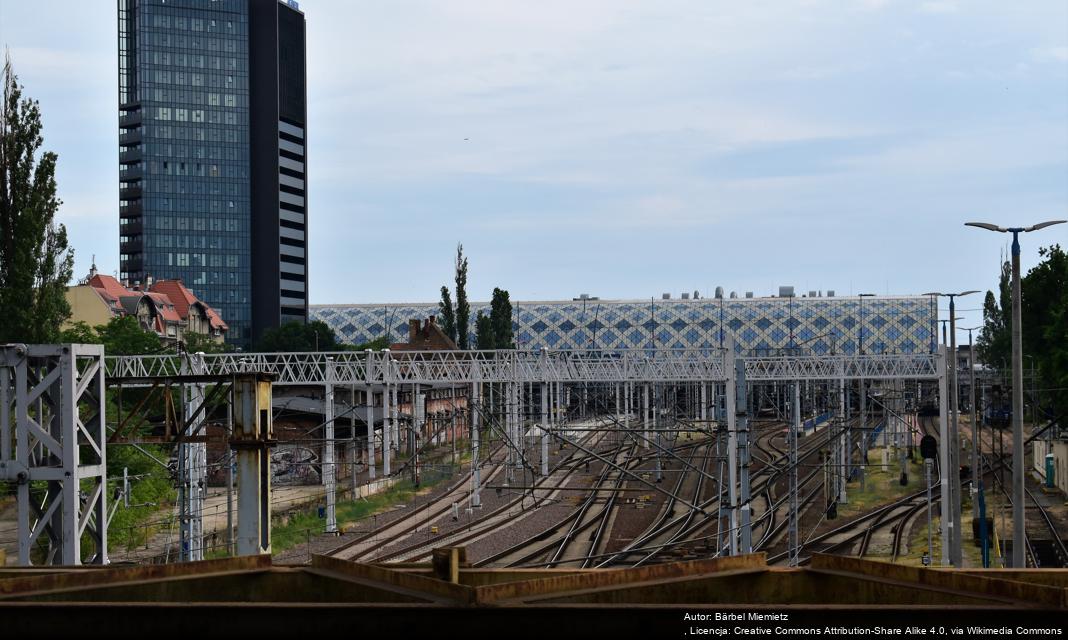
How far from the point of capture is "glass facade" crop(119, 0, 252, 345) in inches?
4756

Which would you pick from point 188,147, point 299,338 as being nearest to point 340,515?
point 299,338

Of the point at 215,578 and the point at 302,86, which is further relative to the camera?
the point at 302,86

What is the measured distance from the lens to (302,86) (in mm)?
125875

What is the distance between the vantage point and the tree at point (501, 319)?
85688mm

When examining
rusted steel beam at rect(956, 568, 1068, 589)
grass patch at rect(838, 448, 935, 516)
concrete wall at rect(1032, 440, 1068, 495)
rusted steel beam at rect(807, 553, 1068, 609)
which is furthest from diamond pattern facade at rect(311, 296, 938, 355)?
rusted steel beam at rect(807, 553, 1068, 609)

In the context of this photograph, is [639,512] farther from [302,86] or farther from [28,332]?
[302,86]

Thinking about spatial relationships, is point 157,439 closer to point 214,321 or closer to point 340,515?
point 340,515

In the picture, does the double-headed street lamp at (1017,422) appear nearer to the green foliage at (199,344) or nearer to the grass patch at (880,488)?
the grass patch at (880,488)

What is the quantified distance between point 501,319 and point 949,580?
261 feet

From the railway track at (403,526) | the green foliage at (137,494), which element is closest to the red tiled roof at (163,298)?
the green foliage at (137,494)

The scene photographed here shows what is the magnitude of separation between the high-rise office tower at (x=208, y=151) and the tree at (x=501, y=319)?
4302cm

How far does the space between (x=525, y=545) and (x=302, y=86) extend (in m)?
100

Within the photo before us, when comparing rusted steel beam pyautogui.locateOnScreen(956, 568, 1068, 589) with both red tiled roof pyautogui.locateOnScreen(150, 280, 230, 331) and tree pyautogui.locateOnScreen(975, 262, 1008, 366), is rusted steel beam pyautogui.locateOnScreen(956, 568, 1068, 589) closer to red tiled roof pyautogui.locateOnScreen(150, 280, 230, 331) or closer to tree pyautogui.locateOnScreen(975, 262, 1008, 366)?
tree pyautogui.locateOnScreen(975, 262, 1008, 366)

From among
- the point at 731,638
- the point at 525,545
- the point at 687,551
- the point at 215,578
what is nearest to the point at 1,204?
the point at 525,545
